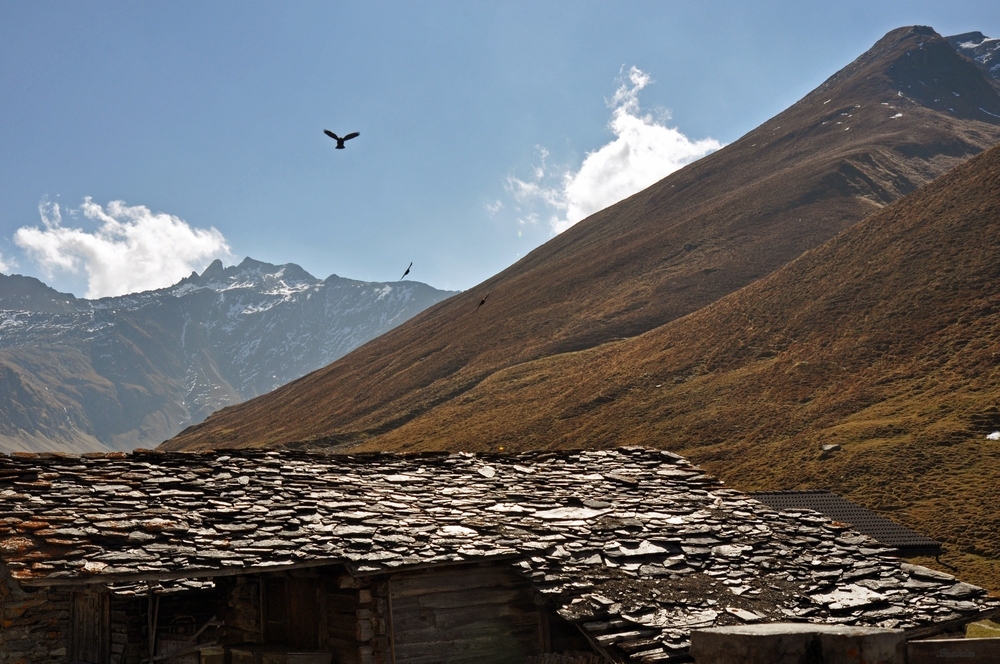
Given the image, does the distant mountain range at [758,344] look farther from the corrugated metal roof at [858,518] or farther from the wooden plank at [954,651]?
the wooden plank at [954,651]

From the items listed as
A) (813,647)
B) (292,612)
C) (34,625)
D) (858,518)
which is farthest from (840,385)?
(813,647)

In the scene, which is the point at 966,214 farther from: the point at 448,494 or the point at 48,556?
the point at 48,556

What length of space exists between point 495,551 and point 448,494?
259 centimetres

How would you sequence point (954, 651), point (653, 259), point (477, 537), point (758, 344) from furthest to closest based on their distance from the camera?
point (653, 259), point (758, 344), point (477, 537), point (954, 651)

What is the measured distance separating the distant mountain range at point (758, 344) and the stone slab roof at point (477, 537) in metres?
20.3

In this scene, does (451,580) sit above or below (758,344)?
below

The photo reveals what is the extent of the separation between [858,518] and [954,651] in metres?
21.8

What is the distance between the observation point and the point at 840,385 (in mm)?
59031

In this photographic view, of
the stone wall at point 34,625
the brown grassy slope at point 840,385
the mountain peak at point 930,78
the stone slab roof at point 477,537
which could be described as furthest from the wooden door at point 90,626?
the mountain peak at point 930,78

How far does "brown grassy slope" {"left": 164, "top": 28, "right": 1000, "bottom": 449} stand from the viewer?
100125mm

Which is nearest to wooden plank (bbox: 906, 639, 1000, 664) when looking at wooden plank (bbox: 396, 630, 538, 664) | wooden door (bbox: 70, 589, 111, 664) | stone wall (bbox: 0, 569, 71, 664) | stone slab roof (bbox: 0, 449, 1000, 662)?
stone slab roof (bbox: 0, 449, 1000, 662)

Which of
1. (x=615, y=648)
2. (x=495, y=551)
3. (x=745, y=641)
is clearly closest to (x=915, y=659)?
(x=745, y=641)

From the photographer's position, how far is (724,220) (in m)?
122

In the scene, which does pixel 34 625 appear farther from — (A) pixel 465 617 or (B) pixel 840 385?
(B) pixel 840 385
